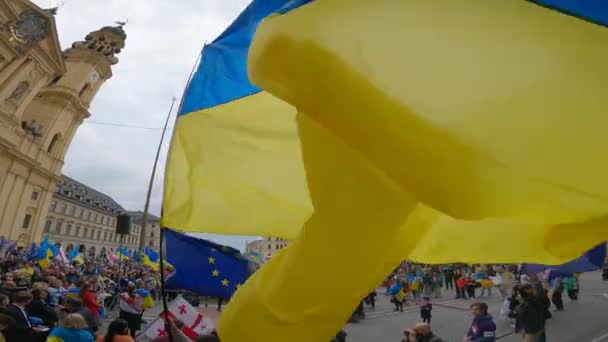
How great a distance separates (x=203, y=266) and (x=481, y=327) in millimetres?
5269

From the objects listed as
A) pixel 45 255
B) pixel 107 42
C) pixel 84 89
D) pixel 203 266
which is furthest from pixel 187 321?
pixel 107 42

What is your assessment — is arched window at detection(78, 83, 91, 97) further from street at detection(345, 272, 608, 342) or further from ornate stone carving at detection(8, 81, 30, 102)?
street at detection(345, 272, 608, 342)

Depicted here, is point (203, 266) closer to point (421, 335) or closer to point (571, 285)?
Result: point (421, 335)

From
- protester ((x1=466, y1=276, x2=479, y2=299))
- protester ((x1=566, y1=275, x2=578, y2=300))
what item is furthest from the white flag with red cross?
protester ((x1=466, y1=276, x2=479, y2=299))

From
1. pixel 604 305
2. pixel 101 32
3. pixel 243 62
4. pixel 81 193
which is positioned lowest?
pixel 604 305

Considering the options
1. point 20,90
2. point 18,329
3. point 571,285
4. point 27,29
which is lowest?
point 18,329

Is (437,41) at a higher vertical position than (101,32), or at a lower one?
lower

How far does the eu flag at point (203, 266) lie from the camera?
3570mm

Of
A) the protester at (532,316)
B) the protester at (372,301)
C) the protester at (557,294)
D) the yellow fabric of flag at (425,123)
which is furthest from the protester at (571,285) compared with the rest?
the yellow fabric of flag at (425,123)

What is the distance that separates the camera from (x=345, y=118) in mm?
1232

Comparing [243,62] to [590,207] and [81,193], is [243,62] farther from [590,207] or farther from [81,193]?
[81,193]

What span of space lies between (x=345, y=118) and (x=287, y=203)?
1087 millimetres

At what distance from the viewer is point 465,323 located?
13008 mm

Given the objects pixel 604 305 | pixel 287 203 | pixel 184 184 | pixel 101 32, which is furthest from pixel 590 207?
pixel 101 32
